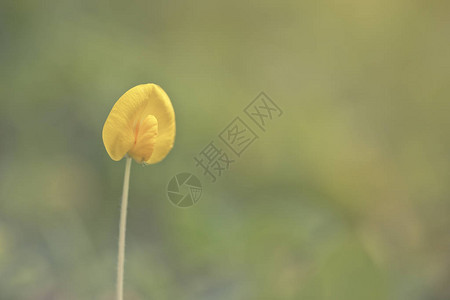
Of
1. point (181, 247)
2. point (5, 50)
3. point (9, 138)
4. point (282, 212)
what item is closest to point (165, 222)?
point (181, 247)

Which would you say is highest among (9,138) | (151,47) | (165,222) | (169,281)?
(151,47)

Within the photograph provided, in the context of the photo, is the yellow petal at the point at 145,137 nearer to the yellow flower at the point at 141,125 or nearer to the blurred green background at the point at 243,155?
the yellow flower at the point at 141,125

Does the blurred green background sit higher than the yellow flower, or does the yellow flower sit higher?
the blurred green background

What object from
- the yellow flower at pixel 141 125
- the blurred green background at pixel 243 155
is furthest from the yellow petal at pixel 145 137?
the blurred green background at pixel 243 155

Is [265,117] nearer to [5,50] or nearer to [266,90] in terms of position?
[266,90]

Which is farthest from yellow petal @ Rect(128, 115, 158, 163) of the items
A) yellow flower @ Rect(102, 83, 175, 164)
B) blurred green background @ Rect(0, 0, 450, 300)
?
blurred green background @ Rect(0, 0, 450, 300)

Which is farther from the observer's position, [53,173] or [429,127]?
[429,127]

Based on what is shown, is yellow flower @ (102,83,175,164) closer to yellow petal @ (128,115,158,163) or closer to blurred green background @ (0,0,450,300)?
yellow petal @ (128,115,158,163)
